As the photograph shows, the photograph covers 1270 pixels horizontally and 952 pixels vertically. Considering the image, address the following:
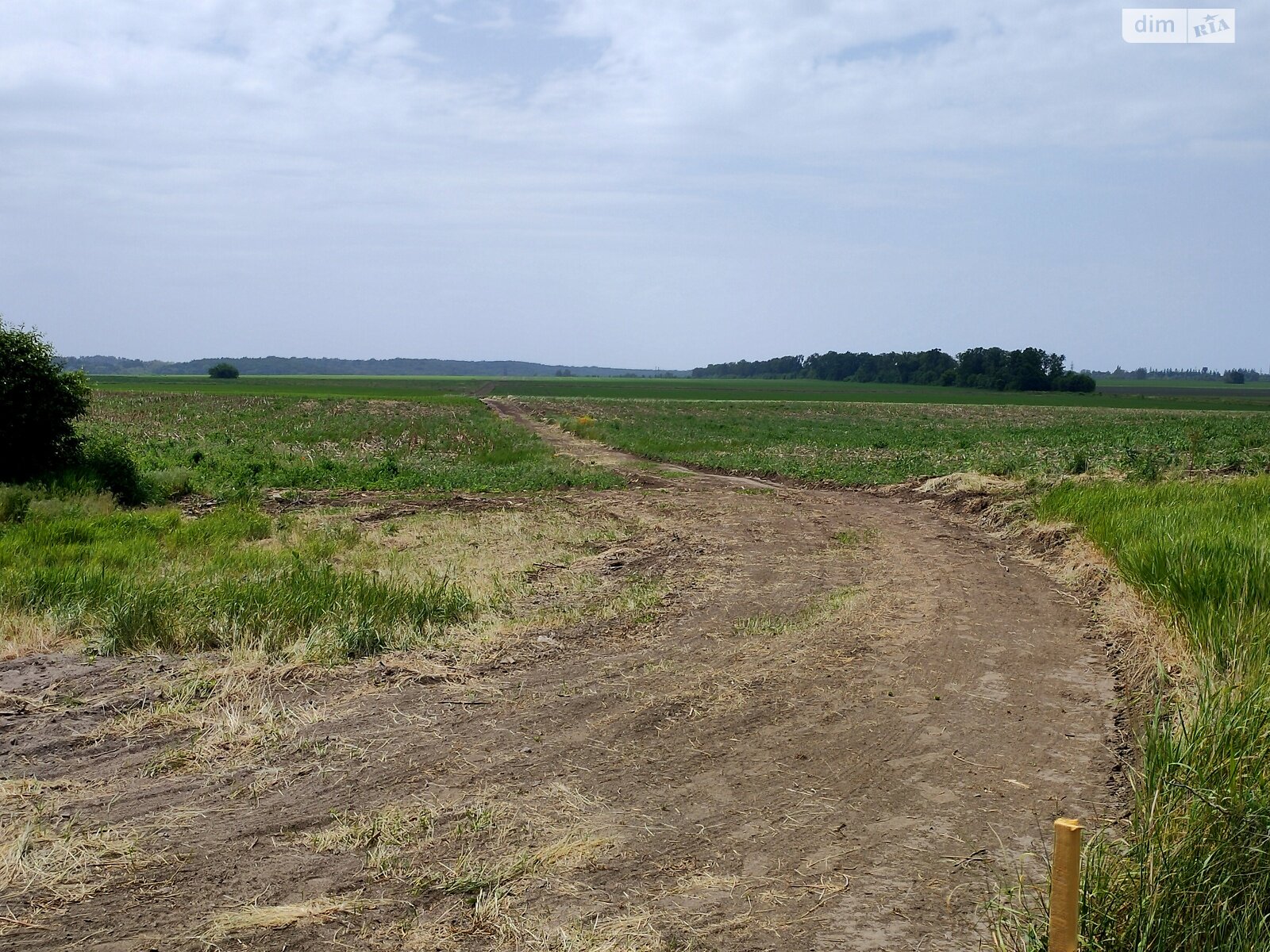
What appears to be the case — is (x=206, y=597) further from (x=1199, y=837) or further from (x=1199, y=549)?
(x=1199, y=549)

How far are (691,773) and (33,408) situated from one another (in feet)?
55.2

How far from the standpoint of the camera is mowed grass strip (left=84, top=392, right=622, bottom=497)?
22719 mm

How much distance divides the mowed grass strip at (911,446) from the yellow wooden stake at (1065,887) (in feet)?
55.0

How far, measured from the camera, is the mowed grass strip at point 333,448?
22.7m

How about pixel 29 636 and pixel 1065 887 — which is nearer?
pixel 1065 887

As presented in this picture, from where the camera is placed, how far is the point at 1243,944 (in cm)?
358

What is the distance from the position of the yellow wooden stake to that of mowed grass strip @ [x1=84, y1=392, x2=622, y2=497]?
19117 mm

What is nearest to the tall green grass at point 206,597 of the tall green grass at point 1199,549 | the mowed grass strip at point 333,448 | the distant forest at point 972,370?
the tall green grass at point 1199,549

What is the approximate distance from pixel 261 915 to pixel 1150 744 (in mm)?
4131

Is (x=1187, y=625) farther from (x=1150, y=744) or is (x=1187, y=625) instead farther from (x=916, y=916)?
(x=916, y=916)

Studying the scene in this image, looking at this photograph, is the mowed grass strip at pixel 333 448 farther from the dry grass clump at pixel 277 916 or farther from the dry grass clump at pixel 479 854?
the dry grass clump at pixel 277 916

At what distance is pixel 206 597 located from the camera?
9.25 metres

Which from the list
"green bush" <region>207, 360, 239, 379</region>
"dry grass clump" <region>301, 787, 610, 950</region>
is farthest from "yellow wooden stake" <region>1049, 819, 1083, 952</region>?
"green bush" <region>207, 360, 239, 379</region>

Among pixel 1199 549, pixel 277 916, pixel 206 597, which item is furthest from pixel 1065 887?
pixel 206 597
